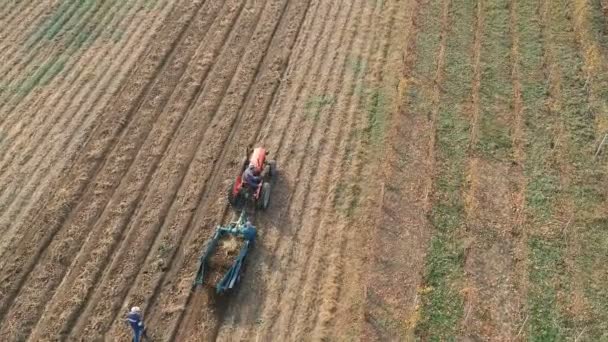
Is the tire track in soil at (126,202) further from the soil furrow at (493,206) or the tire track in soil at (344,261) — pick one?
the soil furrow at (493,206)

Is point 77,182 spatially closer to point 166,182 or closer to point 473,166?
point 166,182

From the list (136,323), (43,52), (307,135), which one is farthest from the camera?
(43,52)

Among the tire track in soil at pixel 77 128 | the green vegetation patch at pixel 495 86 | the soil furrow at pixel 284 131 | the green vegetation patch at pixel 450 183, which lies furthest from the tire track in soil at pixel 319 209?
the tire track in soil at pixel 77 128

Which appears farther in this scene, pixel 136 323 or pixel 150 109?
pixel 150 109

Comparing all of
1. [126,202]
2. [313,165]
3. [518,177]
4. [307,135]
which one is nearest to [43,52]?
[126,202]

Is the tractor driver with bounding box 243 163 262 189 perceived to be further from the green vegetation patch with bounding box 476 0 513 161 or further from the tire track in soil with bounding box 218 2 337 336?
the green vegetation patch with bounding box 476 0 513 161

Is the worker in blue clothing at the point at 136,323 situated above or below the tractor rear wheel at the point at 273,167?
below

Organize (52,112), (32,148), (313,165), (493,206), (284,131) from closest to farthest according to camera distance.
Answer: (493,206) < (313,165) < (32,148) < (284,131) < (52,112)

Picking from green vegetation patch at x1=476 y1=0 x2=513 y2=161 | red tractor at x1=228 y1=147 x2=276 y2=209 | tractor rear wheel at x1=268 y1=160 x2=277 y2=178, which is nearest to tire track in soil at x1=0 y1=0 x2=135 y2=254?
red tractor at x1=228 y1=147 x2=276 y2=209

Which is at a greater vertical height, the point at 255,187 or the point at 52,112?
the point at 52,112
